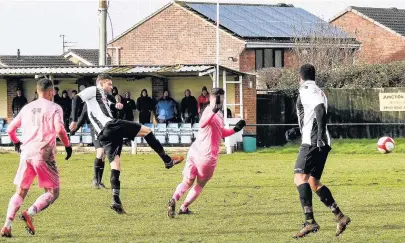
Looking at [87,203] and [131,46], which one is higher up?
[131,46]

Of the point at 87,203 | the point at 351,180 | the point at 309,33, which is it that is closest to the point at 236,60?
the point at 309,33

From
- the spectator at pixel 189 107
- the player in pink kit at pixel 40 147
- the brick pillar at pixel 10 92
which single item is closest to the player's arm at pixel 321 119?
the player in pink kit at pixel 40 147

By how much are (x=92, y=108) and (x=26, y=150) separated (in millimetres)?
3609

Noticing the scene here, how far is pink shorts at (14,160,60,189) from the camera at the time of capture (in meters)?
13.9

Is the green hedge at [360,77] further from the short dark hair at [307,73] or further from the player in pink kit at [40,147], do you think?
the player in pink kit at [40,147]

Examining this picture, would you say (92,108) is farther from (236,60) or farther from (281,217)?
(236,60)

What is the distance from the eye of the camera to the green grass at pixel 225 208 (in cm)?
1401

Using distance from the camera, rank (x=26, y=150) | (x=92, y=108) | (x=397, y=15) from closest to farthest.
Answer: (x=26, y=150) → (x=92, y=108) → (x=397, y=15)

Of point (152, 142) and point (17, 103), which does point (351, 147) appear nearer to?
point (17, 103)

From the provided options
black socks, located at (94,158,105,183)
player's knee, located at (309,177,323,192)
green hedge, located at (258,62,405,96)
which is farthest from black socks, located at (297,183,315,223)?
green hedge, located at (258,62,405,96)

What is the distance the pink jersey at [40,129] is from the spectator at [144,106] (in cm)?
2381

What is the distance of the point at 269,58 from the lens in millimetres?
54406

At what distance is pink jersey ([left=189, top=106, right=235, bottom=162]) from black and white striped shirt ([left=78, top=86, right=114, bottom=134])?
1.67 metres

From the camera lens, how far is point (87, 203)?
18438mm
